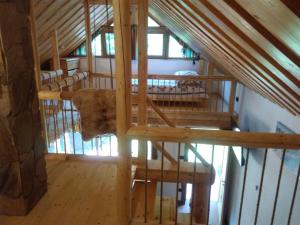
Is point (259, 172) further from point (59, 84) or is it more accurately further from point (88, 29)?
point (88, 29)

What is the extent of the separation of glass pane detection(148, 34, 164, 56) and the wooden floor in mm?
6059

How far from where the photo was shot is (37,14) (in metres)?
4.45

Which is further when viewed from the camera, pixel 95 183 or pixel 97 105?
pixel 95 183

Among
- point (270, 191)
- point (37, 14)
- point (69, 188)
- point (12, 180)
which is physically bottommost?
point (270, 191)

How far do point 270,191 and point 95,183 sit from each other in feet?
7.58

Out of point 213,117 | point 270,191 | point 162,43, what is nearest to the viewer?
point 270,191

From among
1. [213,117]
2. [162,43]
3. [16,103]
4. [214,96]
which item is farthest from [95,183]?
[162,43]

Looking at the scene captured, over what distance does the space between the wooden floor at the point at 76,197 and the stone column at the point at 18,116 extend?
0.13 metres

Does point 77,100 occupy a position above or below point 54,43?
below

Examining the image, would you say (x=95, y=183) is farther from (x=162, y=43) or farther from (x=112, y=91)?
(x=162, y=43)

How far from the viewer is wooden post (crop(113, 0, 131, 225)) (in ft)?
5.03

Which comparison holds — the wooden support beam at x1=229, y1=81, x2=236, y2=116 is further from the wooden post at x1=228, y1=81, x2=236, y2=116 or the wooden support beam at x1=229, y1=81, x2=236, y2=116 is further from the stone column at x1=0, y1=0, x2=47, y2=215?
the stone column at x1=0, y1=0, x2=47, y2=215

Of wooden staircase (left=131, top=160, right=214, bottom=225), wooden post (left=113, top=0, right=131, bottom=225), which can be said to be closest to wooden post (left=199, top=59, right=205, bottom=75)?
wooden staircase (left=131, top=160, right=214, bottom=225)

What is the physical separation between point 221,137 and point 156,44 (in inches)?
286
